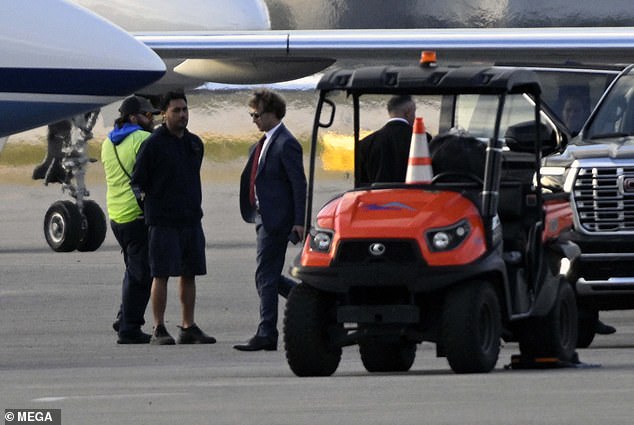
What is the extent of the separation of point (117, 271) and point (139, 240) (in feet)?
19.0

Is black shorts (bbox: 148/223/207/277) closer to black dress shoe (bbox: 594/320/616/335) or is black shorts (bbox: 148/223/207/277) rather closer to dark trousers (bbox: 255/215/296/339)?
dark trousers (bbox: 255/215/296/339)

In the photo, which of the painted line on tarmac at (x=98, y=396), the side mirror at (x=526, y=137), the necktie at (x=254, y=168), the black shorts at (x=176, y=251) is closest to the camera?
the painted line on tarmac at (x=98, y=396)

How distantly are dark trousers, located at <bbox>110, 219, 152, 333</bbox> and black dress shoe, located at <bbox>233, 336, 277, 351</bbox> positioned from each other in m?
1.10

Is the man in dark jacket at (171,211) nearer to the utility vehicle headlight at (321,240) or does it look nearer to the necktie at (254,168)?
the necktie at (254,168)

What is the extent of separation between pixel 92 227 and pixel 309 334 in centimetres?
1123

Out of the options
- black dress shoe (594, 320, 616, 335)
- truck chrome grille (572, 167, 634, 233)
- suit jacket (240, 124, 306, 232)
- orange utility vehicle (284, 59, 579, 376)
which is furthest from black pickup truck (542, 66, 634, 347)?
orange utility vehicle (284, 59, 579, 376)

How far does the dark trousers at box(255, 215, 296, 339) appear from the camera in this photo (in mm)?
12273

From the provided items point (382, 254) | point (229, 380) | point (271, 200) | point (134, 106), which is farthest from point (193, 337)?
point (382, 254)

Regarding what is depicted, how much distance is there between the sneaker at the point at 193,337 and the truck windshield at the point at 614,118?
2.90 metres

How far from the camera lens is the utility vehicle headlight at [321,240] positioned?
9.90 m

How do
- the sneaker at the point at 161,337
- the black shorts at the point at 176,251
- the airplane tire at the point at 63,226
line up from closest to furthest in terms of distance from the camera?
the black shorts at the point at 176,251, the sneaker at the point at 161,337, the airplane tire at the point at 63,226

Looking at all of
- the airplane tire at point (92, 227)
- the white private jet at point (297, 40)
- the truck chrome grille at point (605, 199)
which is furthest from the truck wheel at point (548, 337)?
the white private jet at point (297, 40)

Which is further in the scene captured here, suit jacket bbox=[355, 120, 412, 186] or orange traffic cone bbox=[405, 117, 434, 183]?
suit jacket bbox=[355, 120, 412, 186]

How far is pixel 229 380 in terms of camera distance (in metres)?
9.65
